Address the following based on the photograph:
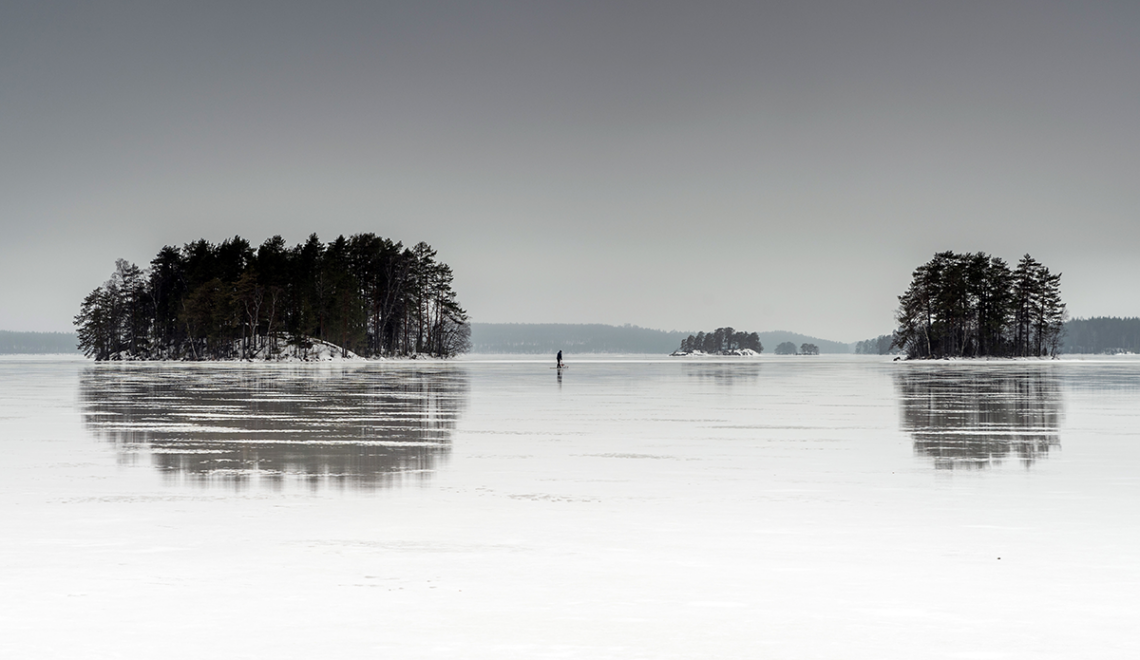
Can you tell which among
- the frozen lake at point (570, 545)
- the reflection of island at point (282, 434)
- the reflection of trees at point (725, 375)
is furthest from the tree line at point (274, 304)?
the frozen lake at point (570, 545)

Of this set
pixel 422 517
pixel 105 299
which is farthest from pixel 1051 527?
pixel 105 299

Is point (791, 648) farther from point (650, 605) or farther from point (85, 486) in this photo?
point (85, 486)

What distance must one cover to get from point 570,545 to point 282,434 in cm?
1067

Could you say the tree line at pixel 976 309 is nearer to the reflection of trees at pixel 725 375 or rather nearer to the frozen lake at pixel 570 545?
the reflection of trees at pixel 725 375

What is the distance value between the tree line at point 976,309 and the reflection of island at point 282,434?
9901cm

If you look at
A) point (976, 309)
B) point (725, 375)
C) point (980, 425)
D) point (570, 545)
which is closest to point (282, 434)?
point (570, 545)

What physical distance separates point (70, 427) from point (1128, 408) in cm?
2514

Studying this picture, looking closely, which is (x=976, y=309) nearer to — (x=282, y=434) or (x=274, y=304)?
(x=274, y=304)

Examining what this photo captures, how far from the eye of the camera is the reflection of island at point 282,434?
37.6 feet

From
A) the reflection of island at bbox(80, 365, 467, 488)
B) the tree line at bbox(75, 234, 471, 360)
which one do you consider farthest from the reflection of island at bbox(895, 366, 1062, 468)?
the tree line at bbox(75, 234, 471, 360)

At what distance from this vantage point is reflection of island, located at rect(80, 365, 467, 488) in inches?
451

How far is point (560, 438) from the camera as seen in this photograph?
15.8 m

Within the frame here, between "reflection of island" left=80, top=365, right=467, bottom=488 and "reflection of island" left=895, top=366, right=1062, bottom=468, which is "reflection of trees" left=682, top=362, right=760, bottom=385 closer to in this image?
"reflection of island" left=895, top=366, right=1062, bottom=468

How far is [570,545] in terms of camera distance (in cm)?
717
